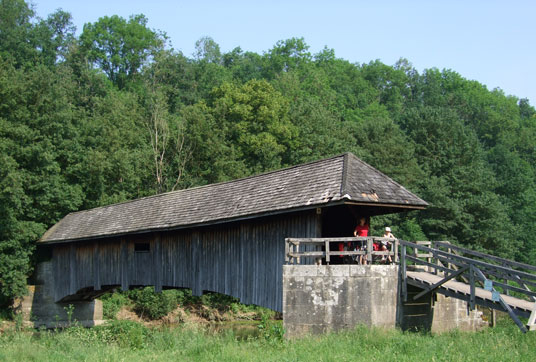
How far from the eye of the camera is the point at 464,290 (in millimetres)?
14430

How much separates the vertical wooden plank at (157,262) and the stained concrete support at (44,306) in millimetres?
6821

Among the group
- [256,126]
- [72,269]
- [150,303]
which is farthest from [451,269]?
[256,126]

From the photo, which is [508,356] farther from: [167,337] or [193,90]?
[193,90]

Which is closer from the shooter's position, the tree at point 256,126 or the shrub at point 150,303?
the shrub at point 150,303

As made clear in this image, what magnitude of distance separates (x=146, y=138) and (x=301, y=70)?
946 inches

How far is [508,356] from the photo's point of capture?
10.5m

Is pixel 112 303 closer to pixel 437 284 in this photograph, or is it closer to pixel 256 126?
pixel 256 126

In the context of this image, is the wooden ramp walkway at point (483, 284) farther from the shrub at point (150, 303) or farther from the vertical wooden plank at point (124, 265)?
the shrub at point (150, 303)

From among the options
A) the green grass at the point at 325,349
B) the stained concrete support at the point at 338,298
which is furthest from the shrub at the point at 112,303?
the stained concrete support at the point at 338,298

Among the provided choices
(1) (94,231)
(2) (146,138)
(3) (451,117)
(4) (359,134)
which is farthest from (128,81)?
(1) (94,231)

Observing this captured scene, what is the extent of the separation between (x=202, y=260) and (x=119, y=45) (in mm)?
40466

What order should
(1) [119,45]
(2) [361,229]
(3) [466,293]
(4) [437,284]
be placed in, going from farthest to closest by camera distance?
(1) [119,45], (2) [361,229], (4) [437,284], (3) [466,293]

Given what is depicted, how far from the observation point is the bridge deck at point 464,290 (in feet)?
42.6

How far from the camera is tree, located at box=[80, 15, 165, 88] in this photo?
5497cm
